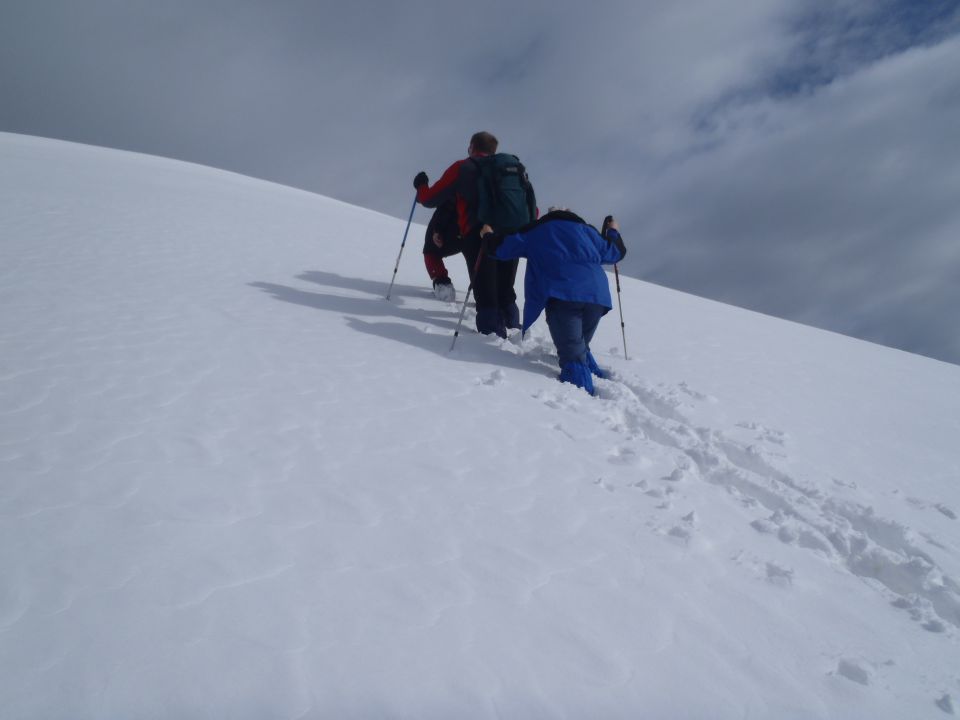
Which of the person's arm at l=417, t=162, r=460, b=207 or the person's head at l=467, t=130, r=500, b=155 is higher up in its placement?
the person's head at l=467, t=130, r=500, b=155

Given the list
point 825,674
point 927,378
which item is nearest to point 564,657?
point 825,674

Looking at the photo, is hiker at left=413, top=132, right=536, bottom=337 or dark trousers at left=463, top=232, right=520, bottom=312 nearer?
hiker at left=413, top=132, right=536, bottom=337

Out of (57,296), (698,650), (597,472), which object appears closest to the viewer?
(698,650)

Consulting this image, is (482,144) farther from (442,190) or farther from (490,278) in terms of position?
(490,278)

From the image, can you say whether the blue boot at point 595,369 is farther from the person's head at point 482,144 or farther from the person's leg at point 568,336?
the person's head at point 482,144

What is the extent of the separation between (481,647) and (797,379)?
6.62 m

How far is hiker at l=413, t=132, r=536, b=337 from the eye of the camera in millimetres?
6438

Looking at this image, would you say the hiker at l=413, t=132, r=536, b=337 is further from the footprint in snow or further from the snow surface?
the footprint in snow

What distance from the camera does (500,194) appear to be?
6422 mm

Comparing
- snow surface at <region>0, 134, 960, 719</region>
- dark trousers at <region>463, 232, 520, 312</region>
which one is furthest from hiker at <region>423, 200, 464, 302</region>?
snow surface at <region>0, 134, 960, 719</region>

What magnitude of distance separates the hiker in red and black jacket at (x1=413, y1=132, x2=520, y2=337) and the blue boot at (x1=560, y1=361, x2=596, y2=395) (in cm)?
148

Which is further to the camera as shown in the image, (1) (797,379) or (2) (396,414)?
(1) (797,379)

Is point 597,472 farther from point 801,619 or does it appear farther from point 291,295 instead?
point 291,295

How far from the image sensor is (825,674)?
227cm
